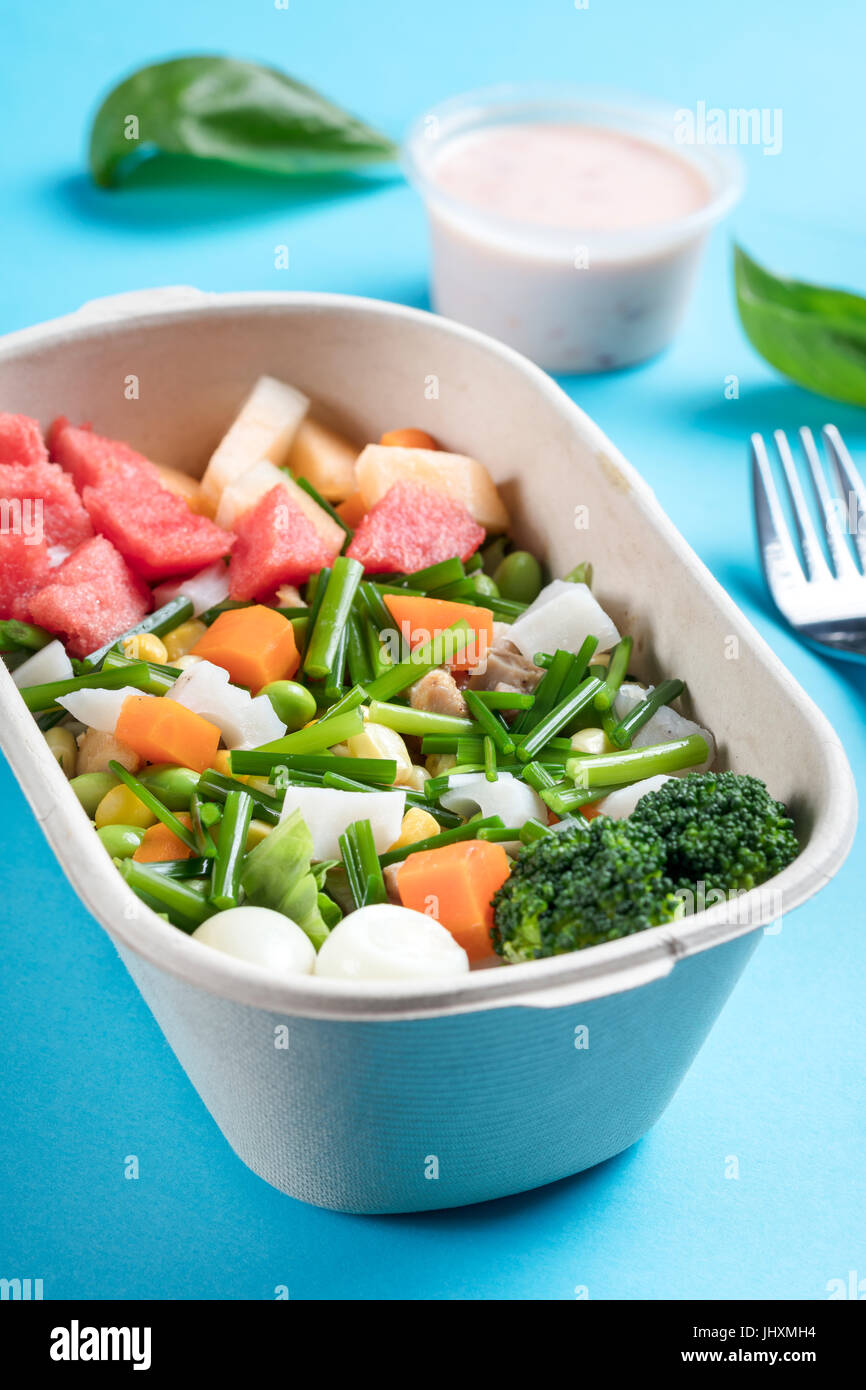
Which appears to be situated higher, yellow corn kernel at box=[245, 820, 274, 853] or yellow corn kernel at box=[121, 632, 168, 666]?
yellow corn kernel at box=[121, 632, 168, 666]

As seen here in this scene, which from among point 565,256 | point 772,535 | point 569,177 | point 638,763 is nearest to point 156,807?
point 638,763

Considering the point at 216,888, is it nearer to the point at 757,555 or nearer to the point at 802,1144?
the point at 802,1144

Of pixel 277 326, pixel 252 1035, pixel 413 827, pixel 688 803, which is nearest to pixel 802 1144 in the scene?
pixel 688 803

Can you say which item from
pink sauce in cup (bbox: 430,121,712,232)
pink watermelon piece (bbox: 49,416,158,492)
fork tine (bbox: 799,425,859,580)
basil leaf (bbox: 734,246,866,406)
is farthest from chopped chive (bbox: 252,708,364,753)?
basil leaf (bbox: 734,246,866,406)

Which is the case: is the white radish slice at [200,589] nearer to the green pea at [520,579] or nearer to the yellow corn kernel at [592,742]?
the green pea at [520,579]

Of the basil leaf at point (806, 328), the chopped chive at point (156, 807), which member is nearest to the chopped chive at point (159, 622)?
the chopped chive at point (156, 807)

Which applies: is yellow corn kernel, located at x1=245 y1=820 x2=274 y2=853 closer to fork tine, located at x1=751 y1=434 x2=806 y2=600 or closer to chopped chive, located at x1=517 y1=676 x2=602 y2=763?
chopped chive, located at x1=517 y1=676 x2=602 y2=763

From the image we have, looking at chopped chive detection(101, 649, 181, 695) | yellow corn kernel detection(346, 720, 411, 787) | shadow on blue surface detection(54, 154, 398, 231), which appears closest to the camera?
yellow corn kernel detection(346, 720, 411, 787)
